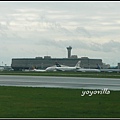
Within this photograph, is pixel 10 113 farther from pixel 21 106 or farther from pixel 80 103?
pixel 80 103

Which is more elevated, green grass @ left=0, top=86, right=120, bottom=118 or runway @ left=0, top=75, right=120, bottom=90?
runway @ left=0, top=75, right=120, bottom=90

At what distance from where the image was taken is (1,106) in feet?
60.6

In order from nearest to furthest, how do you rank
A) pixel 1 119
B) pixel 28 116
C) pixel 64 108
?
pixel 1 119, pixel 28 116, pixel 64 108

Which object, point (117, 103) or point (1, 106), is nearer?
point (1, 106)

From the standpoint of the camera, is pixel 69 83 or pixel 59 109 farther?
pixel 69 83

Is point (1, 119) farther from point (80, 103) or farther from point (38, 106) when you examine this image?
point (80, 103)

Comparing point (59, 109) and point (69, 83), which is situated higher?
point (69, 83)

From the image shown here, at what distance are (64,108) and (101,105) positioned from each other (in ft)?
7.95

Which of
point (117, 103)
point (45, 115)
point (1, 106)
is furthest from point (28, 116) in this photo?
point (117, 103)

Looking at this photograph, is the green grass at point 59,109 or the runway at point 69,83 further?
the runway at point 69,83

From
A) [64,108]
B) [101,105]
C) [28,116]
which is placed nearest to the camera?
[28,116]

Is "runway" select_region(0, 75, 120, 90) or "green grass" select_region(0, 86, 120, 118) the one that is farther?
"runway" select_region(0, 75, 120, 90)

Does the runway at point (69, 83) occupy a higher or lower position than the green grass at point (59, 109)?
higher

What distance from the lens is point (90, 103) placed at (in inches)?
Result: 793
